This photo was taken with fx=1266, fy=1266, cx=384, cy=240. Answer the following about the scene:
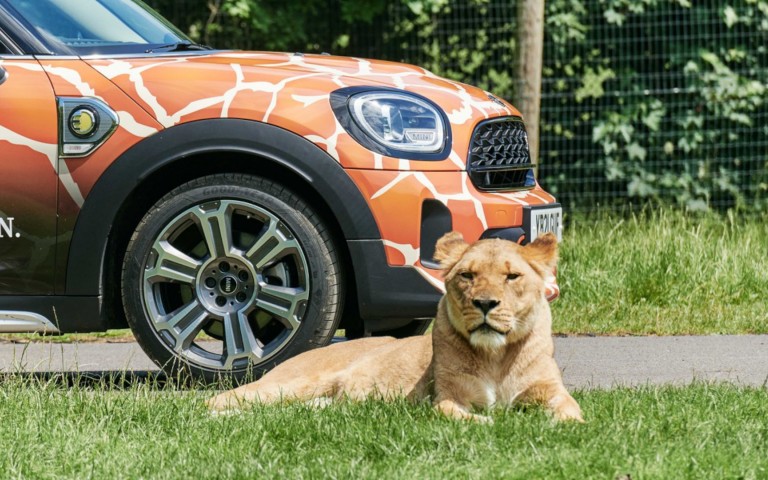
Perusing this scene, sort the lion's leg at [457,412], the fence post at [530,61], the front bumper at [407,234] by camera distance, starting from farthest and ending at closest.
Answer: the fence post at [530,61]
the front bumper at [407,234]
the lion's leg at [457,412]

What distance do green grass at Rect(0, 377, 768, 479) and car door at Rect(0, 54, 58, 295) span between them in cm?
85

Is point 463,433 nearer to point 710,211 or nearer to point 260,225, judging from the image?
point 260,225

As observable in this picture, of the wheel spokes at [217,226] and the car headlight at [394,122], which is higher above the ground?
the car headlight at [394,122]

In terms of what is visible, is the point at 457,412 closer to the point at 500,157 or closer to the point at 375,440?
the point at 375,440

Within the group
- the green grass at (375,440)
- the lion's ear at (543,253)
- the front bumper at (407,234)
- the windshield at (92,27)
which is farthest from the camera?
the windshield at (92,27)

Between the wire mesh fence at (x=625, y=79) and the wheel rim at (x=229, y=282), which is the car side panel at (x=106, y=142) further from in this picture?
the wire mesh fence at (x=625, y=79)

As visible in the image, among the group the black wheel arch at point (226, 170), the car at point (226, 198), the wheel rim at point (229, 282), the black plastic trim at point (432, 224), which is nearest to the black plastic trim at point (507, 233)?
the car at point (226, 198)

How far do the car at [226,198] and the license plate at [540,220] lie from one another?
0.03 ft

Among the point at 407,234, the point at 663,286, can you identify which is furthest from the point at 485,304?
the point at 663,286

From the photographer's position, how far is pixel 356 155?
16.3 ft

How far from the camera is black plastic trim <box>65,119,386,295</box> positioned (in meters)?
4.97

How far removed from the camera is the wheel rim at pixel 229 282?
16.6 ft

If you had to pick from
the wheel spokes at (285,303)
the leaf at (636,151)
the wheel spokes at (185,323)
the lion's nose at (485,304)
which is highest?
the lion's nose at (485,304)

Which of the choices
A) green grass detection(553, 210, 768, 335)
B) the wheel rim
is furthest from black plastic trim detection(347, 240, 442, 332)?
green grass detection(553, 210, 768, 335)
